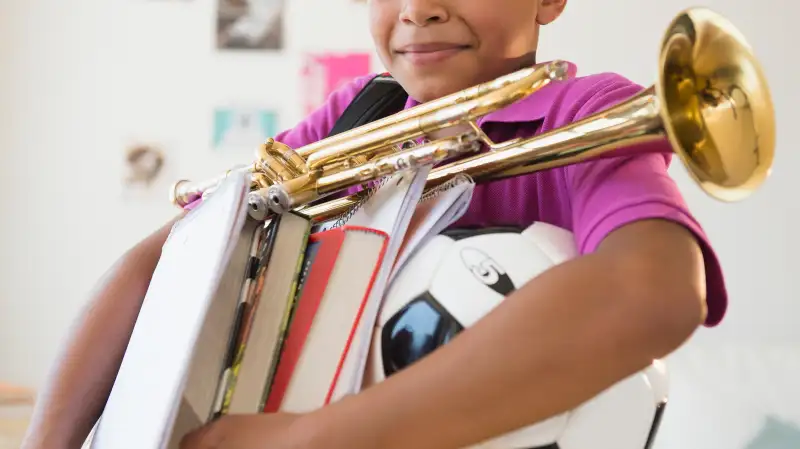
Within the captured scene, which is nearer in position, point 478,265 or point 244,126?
point 478,265

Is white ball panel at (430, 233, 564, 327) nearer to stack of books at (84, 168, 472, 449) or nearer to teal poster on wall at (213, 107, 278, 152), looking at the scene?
stack of books at (84, 168, 472, 449)

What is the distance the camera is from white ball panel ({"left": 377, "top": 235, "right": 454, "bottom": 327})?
53cm

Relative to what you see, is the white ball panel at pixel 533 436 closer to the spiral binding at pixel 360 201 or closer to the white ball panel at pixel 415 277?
the white ball panel at pixel 415 277

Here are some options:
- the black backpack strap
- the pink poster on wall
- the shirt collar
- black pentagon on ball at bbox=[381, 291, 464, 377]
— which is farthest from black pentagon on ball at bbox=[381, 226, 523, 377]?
the pink poster on wall

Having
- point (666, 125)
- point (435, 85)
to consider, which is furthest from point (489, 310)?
point (435, 85)

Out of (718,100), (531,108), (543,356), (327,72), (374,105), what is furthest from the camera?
(327,72)

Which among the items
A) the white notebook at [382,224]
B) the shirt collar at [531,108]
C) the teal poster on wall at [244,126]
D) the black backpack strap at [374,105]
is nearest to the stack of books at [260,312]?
the white notebook at [382,224]

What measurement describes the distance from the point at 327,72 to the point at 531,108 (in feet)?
3.45

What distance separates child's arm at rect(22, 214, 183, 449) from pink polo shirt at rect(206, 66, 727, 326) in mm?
316

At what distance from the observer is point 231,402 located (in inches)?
20.2

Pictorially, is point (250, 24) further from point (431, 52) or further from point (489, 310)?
point (489, 310)

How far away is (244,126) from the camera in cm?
165

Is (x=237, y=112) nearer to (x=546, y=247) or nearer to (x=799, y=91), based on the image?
(x=799, y=91)

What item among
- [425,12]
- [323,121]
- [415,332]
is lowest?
[415,332]
